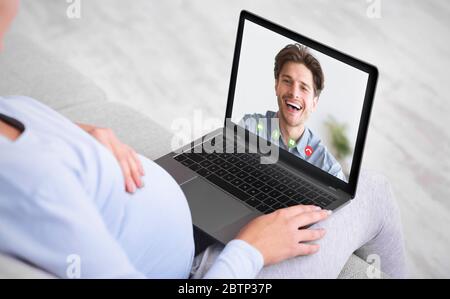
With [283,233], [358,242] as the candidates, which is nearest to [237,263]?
[283,233]

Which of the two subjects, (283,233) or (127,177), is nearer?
(127,177)

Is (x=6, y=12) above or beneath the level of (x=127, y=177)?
above

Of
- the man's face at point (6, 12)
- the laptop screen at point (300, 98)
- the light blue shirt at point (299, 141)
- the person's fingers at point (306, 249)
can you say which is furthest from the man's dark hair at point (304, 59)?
the man's face at point (6, 12)

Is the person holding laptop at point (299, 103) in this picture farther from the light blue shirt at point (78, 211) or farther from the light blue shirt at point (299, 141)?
the light blue shirt at point (78, 211)

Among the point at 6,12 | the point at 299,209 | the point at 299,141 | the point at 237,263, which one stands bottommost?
the point at 237,263

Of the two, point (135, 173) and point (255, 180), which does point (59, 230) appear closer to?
point (135, 173)

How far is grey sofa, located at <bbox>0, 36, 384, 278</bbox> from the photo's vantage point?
5.59 feet

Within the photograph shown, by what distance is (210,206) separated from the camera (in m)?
1.46

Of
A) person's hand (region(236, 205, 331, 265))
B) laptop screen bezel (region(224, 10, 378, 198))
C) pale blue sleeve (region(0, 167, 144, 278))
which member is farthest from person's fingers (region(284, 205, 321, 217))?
pale blue sleeve (region(0, 167, 144, 278))

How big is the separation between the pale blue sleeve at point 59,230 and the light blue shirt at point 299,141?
1.91 ft

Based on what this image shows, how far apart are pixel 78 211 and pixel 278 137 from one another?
67cm

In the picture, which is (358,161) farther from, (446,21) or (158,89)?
(446,21)

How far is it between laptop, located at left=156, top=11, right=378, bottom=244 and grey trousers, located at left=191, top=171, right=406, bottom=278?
42mm

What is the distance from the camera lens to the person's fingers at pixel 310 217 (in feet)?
4.36
